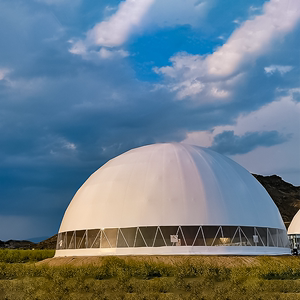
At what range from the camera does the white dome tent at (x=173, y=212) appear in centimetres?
3231

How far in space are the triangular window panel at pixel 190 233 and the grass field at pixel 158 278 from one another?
5.07 ft

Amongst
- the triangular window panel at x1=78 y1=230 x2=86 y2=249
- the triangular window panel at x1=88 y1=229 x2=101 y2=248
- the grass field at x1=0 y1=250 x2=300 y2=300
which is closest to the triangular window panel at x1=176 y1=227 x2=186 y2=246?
the grass field at x1=0 y1=250 x2=300 y2=300

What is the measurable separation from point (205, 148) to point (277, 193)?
386 ft

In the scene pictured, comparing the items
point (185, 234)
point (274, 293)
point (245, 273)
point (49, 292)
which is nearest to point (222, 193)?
point (185, 234)

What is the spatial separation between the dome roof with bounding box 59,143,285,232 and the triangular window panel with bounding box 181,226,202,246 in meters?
0.39

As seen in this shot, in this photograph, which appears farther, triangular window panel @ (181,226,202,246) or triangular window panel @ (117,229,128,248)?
triangular window panel @ (117,229,128,248)

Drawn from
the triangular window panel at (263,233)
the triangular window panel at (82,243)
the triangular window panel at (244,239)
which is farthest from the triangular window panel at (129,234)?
the triangular window panel at (263,233)

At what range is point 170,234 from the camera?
32.2 m

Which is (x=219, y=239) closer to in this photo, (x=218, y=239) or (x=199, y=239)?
(x=218, y=239)

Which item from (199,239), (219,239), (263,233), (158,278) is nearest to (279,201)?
(263,233)

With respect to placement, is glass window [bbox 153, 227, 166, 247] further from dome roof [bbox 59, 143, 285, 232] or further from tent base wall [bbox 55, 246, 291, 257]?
dome roof [bbox 59, 143, 285, 232]

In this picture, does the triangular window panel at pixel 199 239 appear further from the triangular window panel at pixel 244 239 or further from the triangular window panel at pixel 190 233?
the triangular window panel at pixel 244 239

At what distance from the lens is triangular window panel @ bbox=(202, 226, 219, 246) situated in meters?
32.3

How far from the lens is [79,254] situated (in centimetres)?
3531
